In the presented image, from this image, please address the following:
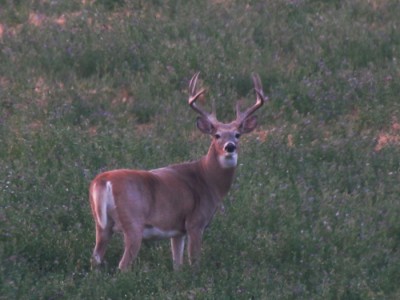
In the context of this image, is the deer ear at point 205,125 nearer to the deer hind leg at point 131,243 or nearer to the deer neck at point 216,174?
the deer neck at point 216,174

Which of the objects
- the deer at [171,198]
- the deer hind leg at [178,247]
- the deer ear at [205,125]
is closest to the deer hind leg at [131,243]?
the deer at [171,198]

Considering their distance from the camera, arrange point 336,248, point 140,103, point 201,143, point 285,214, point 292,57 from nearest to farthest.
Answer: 1. point 336,248
2. point 285,214
3. point 201,143
4. point 140,103
5. point 292,57

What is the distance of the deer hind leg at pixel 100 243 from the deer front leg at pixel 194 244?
26.0 inches

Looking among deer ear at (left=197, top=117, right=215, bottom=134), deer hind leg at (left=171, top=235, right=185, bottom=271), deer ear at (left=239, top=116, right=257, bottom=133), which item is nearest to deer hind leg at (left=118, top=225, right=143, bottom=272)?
deer hind leg at (left=171, top=235, right=185, bottom=271)

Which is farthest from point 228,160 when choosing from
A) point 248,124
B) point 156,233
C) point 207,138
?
point 207,138

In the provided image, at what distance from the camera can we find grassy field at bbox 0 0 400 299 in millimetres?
9305

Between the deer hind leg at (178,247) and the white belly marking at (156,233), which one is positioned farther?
the deer hind leg at (178,247)

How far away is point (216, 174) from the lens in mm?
10289

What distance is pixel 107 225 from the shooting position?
9234 mm

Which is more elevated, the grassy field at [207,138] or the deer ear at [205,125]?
the deer ear at [205,125]

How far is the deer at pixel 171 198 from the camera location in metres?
9.09

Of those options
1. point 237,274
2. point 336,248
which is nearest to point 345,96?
point 336,248

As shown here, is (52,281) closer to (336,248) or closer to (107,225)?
(107,225)

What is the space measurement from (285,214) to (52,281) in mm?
2510
